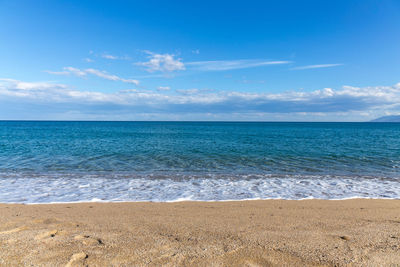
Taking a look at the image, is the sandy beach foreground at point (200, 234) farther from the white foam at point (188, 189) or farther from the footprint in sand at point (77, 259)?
the white foam at point (188, 189)

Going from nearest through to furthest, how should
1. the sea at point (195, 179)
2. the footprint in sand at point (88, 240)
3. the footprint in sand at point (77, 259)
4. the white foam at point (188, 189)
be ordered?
the footprint in sand at point (77, 259) < the footprint in sand at point (88, 240) < the white foam at point (188, 189) < the sea at point (195, 179)

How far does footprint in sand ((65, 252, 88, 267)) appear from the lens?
4.02 m

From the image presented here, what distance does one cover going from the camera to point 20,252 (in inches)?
172

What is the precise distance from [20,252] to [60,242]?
672 mm

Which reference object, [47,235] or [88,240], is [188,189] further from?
[47,235]

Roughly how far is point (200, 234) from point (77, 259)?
2.56 metres

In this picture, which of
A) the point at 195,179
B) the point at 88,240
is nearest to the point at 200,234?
the point at 88,240

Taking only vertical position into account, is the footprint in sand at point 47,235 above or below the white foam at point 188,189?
above

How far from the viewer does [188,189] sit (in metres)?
10.0

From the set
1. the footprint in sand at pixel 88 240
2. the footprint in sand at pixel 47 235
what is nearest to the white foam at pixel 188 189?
the footprint in sand at pixel 47 235

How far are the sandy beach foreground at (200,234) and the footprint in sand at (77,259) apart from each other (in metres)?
0.02

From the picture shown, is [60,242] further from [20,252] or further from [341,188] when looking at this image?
[341,188]

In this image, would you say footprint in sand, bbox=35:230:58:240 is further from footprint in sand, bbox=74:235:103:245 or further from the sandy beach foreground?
footprint in sand, bbox=74:235:103:245

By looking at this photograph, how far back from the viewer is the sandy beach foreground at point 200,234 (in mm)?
4199
